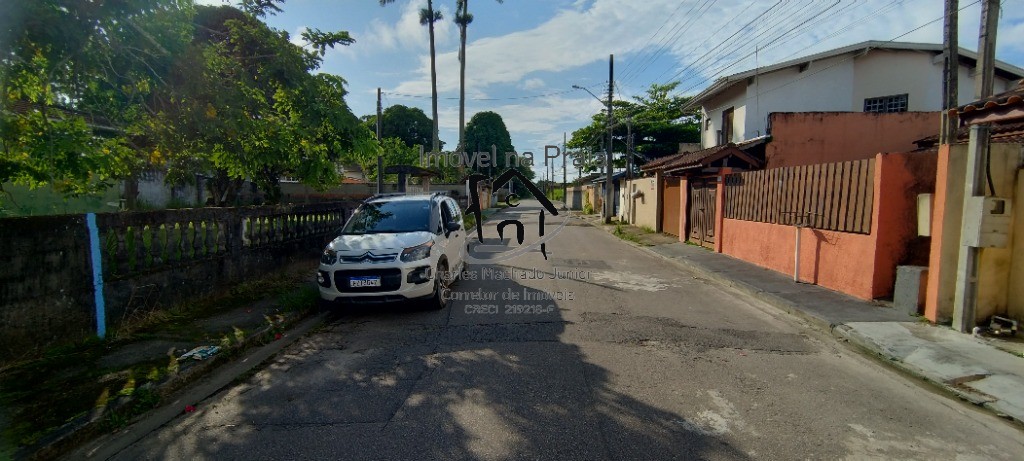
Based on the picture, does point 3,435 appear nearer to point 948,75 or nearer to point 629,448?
point 629,448

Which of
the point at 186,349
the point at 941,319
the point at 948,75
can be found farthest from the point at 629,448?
the point at 948,75

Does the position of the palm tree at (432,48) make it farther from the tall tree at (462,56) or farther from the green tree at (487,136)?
the green tree at (487,136)

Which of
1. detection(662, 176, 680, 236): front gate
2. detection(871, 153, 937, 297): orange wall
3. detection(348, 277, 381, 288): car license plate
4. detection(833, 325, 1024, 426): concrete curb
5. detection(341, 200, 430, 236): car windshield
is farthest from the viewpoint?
detection(662, 176, 680, 236): front gate

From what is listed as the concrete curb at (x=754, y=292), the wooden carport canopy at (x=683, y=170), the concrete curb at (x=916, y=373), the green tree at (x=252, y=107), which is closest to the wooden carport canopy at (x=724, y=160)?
the wooden carport canopy at (x=683, y=170)

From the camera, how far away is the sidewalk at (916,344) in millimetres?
4121

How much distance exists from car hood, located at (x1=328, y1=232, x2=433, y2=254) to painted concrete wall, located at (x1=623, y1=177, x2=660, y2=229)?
606 inches

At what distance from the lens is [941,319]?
233 inches

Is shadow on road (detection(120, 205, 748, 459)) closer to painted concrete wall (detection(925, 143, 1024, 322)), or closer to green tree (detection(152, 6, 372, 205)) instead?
green tree (detection(152, 6, 372, 205))

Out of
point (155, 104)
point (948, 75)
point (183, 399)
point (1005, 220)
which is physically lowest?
point (183, 399)

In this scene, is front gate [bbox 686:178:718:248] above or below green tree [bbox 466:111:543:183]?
below

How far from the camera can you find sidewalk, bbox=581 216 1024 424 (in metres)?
4.12

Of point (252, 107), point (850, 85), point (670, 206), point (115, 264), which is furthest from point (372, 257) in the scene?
point (850, 85)

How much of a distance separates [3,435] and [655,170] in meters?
20.5

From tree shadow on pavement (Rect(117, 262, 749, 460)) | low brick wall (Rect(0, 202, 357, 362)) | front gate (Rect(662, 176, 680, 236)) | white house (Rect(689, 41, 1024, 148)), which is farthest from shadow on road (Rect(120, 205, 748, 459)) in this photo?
white house (Rect(689, 41, 1024, 148))
